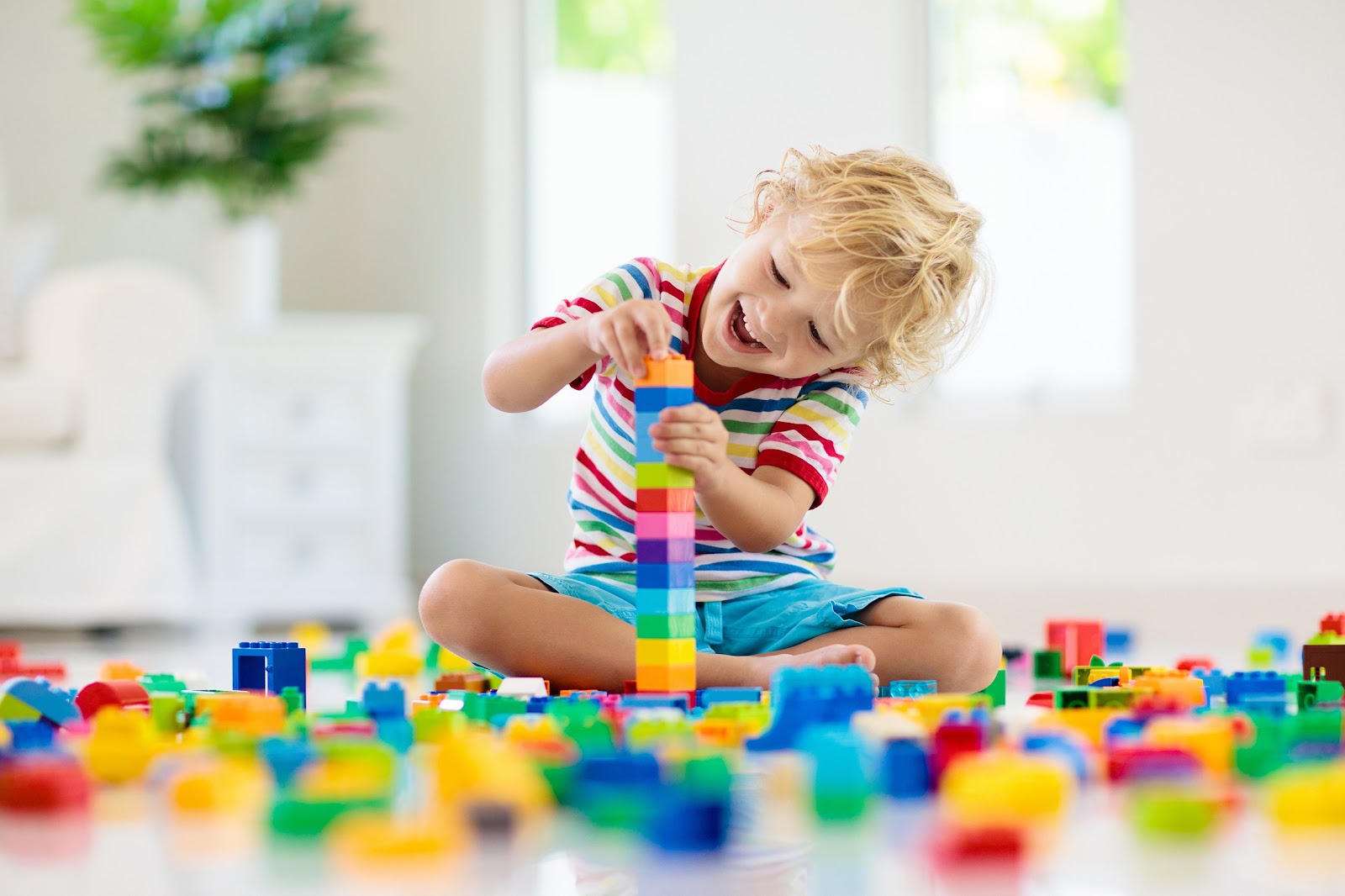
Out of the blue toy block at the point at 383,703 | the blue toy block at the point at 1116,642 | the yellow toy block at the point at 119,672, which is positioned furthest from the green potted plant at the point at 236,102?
the blue toy block at the point at 383,703

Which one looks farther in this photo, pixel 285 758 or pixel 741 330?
pixel 741 330

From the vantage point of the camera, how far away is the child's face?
1.15 m

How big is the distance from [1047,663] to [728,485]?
0.53 meters

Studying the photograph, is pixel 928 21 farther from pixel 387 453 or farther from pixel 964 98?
pixel 387 453

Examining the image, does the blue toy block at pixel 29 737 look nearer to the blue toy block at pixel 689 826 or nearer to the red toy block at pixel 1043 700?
the blue toy block at pixel 689 826

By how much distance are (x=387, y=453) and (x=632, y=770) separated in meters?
2.70

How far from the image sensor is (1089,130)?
2520 mm

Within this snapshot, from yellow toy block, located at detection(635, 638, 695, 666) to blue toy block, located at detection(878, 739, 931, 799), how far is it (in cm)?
31

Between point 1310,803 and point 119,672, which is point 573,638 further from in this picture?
point 1310,803

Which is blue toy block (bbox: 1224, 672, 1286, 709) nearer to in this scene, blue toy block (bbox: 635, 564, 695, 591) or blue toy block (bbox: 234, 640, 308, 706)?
blue toy block (bbox: 635, 564, 695, 591)

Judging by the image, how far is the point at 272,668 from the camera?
3.91 ft

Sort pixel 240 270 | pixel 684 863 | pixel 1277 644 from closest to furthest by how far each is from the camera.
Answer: pixel 684 863 → pixel 1277 644 → pixel 240 270

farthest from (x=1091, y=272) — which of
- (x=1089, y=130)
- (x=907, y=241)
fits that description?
(x=907, y=241)

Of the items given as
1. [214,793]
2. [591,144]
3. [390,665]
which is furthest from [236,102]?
[214,793]
